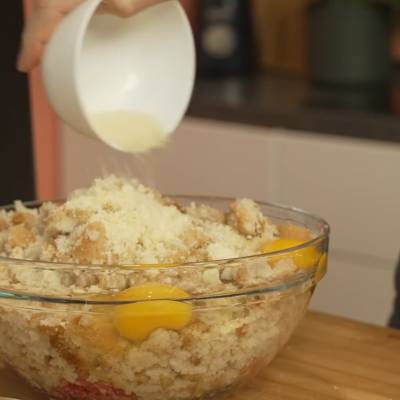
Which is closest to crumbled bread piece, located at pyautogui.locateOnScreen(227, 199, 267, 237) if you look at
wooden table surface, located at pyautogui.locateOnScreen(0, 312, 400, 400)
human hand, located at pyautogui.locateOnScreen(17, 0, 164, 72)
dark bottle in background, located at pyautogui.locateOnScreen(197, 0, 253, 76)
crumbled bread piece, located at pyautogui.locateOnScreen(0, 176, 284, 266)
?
crumbled bread piece, located at pyautogui.locateOnScreen(0, 176, 284, 266)

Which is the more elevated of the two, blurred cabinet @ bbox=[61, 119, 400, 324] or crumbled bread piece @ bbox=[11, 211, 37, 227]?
crumbled bread piece @ bbox=[11, 211, 37, 227]

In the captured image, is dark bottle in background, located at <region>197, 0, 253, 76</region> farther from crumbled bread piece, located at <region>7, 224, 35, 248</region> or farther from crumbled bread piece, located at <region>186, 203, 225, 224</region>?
crumbled bread piece, located at <region>7, 224, 35, 248</region>

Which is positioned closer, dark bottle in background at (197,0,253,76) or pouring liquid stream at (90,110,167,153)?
pouring liquid stream at (90,110,167,153)

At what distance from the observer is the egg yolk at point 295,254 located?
0.83 m

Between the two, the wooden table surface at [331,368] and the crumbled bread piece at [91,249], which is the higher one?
the crumbled bread piece at [91,249]

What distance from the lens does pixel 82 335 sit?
0.78m

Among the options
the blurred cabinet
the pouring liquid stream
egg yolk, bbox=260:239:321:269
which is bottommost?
the blurred cabinet

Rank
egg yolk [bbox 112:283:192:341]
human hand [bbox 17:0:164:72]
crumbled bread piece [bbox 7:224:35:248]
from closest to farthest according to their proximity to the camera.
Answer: egg yolk [bbox 112:283:192:341], crumbled bread piece [bbox 7:224:35:248], human hand [bbox 17:0:164:72]

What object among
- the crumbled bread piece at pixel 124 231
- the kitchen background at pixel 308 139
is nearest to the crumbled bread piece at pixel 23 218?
the crumbled bread piece at pixel 124 231

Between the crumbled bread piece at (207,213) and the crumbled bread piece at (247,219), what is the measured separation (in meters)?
0.03

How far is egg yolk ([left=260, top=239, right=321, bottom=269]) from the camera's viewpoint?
2.74ft

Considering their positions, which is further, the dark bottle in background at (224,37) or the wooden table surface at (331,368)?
the dark bottle in background at (224,37)

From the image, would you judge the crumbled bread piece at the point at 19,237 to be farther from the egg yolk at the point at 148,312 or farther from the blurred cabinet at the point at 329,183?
the blurred cabinet at the point at 329,183

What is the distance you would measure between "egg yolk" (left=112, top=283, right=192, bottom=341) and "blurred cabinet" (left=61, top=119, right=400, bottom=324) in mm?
1254
